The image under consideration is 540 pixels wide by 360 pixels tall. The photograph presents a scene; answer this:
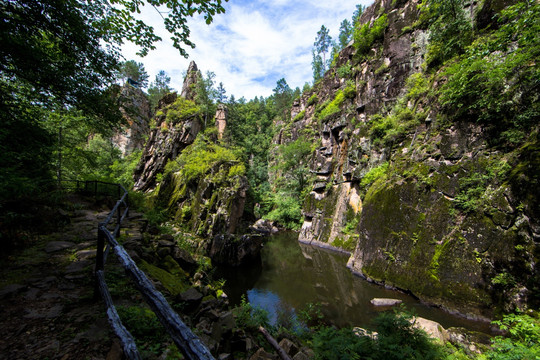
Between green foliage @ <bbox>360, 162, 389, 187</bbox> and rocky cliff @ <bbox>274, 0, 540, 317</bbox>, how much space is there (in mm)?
124

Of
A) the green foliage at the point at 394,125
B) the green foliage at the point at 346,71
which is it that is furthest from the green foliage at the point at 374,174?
the green foliage at the point at 346,71

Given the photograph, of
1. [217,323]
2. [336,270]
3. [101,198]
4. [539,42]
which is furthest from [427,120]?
[101,198]

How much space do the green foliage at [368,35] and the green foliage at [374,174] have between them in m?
16.4

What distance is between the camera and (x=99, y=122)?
16.6ft

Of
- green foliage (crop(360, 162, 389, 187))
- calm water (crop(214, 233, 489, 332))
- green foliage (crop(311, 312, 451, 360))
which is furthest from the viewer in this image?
green foliage (crop(360, 162, 389, 187))

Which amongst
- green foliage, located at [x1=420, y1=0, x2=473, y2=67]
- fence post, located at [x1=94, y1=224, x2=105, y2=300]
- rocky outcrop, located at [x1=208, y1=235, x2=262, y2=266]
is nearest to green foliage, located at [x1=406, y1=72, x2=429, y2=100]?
green foliage, located at [x1=420, y1=0, x2=473, y2=67]

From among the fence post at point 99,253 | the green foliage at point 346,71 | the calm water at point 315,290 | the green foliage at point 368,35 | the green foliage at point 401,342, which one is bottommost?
the calm water at point 315,290

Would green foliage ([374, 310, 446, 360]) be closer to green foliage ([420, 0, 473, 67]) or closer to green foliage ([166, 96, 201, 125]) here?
green foliage ([420, 0, 473, 67])

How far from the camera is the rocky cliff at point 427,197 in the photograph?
776cm

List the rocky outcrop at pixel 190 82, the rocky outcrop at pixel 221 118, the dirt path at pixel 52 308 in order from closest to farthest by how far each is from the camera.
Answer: the dirt path at pixel 52 308 < the rocky outcrop at pixel 190 82 < the rocky outcrop at pixel 221 118

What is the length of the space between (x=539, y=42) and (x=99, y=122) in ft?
44.7

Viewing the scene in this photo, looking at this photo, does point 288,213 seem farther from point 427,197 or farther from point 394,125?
point 427,197

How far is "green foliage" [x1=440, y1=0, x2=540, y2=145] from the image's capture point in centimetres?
801

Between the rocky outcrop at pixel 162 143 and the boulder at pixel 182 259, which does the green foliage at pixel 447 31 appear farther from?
the rocky outcrop at pixel 162 143
